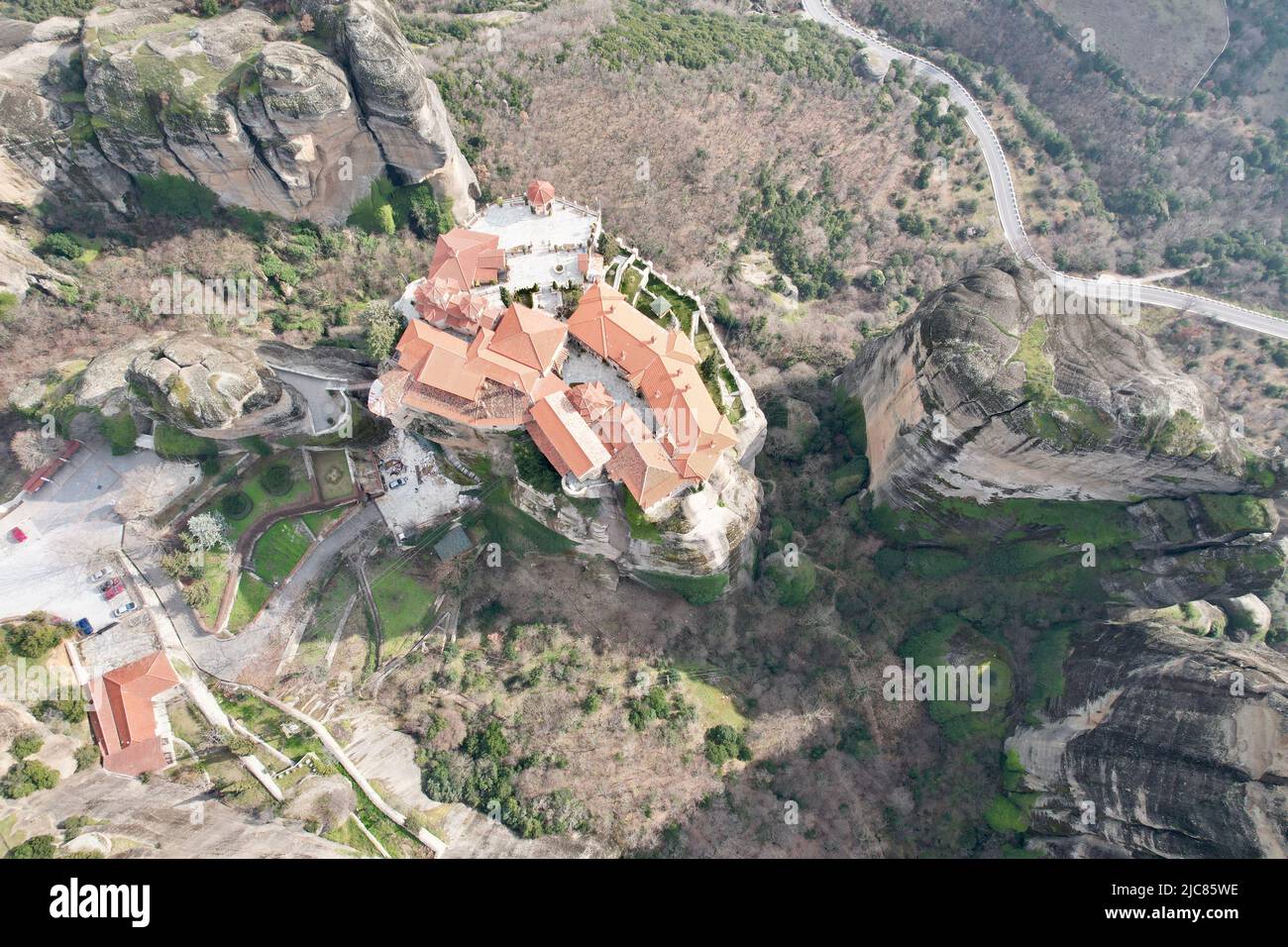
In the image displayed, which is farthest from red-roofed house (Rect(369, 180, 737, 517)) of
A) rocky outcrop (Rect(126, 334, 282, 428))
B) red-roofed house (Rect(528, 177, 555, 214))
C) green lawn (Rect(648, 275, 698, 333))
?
red-roofed house (Rect(528, 177, 555, 214))

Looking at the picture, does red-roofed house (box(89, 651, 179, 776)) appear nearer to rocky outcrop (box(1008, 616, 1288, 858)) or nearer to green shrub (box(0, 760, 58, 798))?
green shrub (box(0, 760, 58, 798))

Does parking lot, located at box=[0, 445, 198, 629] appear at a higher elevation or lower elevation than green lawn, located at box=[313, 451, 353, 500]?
lower

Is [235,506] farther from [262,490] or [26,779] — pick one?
[26,779]

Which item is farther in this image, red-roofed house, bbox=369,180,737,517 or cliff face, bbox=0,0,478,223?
cliff face, bbox=0,0,478,223

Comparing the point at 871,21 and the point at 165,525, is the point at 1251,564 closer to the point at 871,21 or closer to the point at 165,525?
the point at 165,525

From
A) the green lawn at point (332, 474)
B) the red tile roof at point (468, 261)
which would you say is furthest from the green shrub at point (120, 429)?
the red tile roof at point (468, 261)

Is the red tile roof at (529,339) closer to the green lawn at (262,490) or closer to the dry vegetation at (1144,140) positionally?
the green lawn at (262,490)
